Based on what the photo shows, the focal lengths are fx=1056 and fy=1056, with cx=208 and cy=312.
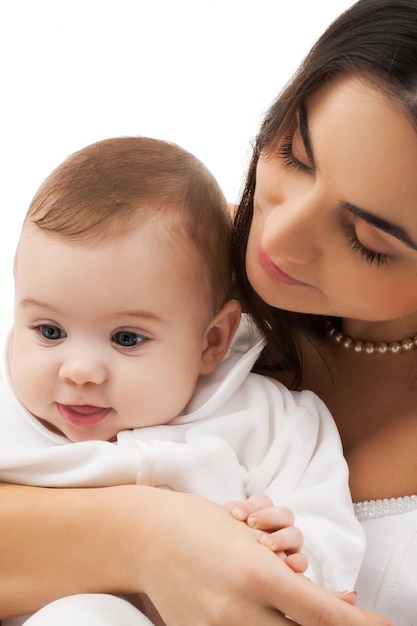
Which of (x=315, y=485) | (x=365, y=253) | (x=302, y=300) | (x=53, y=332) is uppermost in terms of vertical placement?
(x=365, y=253)

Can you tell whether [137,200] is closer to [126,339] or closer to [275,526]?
[126,339]

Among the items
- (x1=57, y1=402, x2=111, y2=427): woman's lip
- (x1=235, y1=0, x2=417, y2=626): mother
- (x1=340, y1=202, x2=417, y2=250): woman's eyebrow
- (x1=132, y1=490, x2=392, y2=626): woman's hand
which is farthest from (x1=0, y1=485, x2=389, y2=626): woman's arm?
(x1=340, y1=202, x2=417, y2=250): woman's eyebrow

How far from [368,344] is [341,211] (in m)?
0.49

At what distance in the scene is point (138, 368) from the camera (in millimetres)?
1601

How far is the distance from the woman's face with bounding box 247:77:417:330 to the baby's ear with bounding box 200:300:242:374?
0.10 m

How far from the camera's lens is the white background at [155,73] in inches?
113

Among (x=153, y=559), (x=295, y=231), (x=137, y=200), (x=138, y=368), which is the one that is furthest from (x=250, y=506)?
(x=137, y=200)

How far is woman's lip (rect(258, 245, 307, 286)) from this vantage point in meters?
1.60

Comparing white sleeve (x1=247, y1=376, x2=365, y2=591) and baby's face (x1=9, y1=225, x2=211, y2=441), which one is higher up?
baby's face (x1=9, y1=225, x2=211, y2=441)

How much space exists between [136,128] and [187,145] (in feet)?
0.48

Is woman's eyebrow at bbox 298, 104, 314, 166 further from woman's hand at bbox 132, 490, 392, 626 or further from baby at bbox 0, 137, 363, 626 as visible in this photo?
woman's hand at bbox 132, 490, 392, 626

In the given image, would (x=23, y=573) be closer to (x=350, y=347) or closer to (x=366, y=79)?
(x=350, y=347)

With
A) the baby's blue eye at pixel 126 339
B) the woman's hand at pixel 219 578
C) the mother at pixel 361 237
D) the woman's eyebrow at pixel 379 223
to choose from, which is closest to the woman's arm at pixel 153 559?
the woman's hand at pixel 219 578

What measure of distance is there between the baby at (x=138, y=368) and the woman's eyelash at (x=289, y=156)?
174mm
